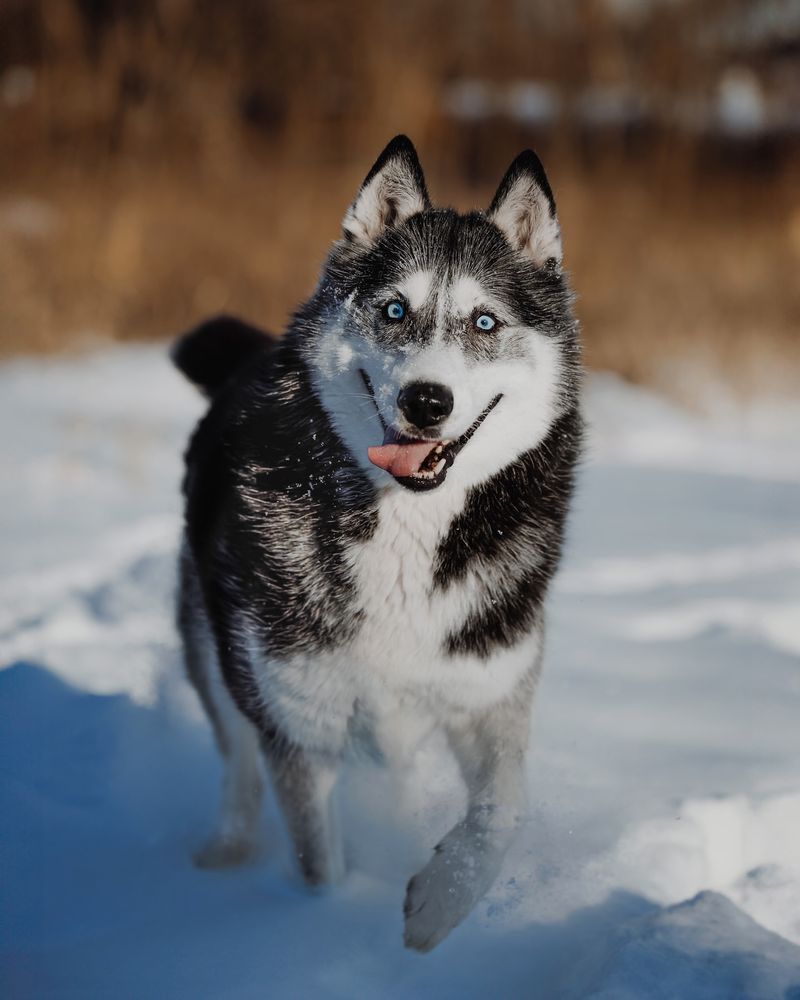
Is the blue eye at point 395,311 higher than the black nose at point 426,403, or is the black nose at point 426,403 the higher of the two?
the blue eye at point 395,311

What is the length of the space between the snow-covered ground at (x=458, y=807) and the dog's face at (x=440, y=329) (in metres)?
0.89

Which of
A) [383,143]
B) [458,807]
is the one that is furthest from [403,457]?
[383,143]

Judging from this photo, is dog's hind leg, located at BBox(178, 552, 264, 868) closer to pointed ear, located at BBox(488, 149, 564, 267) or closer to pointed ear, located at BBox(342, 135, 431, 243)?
pointed ear, located at BBox(342, 135, 431, 243)

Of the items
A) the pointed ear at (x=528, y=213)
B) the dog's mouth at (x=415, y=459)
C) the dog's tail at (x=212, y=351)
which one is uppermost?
the pointed ear at (x=528, y=213)

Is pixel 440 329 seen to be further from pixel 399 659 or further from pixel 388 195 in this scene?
pixel 399 659

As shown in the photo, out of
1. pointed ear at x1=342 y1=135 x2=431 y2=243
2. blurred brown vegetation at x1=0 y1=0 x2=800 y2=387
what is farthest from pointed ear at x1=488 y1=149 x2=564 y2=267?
blurred brown vegetation at x1=0 y1=0 x2=800 y2=387

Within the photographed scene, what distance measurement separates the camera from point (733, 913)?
1866 mm

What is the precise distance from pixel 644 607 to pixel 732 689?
2.41ft

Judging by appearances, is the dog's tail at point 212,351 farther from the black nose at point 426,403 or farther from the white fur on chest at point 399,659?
the black nose at point 426,403

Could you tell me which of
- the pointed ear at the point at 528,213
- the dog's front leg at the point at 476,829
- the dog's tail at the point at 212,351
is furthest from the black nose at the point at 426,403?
the dog's tail at the point at 212,351

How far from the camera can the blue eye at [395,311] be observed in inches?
82.5

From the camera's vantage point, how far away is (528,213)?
2258 millimetres

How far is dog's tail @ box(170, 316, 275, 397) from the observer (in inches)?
121

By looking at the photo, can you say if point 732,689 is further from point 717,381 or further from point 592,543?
point 717,381
